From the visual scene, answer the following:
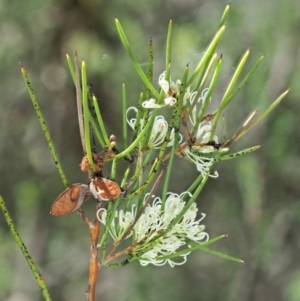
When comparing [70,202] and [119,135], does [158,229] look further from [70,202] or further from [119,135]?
[119,135]

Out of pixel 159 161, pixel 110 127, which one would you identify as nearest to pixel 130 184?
pixel 159 161

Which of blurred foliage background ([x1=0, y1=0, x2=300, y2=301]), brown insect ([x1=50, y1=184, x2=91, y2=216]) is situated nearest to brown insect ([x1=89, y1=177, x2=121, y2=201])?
brown insect ([x1=50, y1=184, x2=91, y2=216])

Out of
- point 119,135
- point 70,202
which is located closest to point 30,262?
point 70,202

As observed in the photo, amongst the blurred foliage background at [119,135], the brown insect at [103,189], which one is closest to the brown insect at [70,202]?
the brown insect at [103,189]

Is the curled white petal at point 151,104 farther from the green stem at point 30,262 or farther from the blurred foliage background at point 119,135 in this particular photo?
the blurred foliage background at point 119,135

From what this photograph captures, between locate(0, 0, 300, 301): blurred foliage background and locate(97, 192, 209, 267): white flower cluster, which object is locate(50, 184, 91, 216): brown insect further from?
locate(0, 0, 300, 301): blurred foliage background
